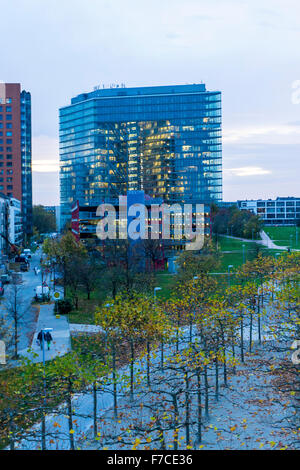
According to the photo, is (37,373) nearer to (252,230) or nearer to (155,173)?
A: (252,230)

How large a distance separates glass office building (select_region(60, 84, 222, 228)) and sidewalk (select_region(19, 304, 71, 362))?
444 ft

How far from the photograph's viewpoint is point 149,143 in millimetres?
186125

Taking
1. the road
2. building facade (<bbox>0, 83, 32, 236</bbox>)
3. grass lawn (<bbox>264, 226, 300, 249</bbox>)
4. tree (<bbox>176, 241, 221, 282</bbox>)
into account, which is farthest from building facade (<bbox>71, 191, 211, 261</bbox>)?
building facade (<bbox>0, 83, 32, 236</bbox>)

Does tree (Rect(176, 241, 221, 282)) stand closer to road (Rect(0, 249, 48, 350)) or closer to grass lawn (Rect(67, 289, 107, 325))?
grass lawn (Rect(67, 289, 107, 325))

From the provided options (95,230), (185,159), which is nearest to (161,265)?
(95,230)

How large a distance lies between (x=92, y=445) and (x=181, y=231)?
65630mm

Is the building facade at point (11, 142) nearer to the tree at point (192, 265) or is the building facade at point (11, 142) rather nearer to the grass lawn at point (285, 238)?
the grass lawn at point (285, 238)

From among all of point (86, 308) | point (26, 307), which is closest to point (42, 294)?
point (26, 307)

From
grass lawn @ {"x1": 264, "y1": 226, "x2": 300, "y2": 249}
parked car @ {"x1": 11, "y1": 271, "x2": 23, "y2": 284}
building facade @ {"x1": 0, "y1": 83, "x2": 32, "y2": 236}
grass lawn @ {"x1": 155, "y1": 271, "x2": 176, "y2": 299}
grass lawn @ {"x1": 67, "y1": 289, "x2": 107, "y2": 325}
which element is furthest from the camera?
building facade @ {"x1": 0, "y1": 83, "x2": 32, "y2": 236}

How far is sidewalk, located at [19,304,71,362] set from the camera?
26688mm

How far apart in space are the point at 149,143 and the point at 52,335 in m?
161

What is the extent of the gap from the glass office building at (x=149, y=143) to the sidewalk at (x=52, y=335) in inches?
5333

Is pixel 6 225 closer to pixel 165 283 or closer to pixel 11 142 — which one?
pixel 165 283

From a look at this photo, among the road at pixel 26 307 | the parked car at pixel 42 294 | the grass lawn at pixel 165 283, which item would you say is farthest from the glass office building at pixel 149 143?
the parked car at pixel 42 294
